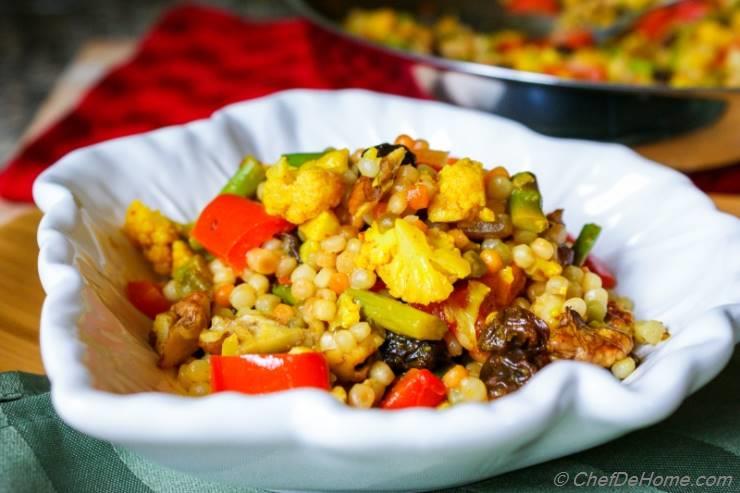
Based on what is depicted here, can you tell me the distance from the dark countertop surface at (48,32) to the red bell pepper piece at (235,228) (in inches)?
141

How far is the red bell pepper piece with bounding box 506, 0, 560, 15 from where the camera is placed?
14.9ft

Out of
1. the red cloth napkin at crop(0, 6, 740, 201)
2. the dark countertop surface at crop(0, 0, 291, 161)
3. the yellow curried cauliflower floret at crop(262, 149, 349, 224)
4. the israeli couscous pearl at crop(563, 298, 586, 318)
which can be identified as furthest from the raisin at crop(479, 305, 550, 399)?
the dark countertop surface at crop(0, 0, 291, 161)

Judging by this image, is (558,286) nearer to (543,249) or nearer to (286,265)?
(543,249)

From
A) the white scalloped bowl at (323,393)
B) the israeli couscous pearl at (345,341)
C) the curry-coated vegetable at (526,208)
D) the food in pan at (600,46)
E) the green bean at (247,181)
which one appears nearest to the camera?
the white scalloped bowl at (323,393)

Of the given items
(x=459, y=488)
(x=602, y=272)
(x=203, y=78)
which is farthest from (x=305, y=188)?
(x=203, y=78)

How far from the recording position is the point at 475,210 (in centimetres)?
181

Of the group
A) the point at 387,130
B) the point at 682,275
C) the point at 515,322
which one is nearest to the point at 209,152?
the point at 387,130

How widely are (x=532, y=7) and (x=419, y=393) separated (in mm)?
3400

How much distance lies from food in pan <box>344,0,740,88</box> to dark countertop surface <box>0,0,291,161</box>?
2.53 metres

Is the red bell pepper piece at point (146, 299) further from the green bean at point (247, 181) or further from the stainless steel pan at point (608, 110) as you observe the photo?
the stainless steel pan at point (608, 110)

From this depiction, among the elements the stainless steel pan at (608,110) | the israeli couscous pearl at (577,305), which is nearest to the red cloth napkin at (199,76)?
the stainless steel pan at (608,110)

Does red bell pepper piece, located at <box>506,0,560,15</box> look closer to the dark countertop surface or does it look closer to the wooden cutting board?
the wooden cutting board

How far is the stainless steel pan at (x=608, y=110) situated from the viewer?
2893 millimetres

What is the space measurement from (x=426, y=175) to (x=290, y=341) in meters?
0.46
